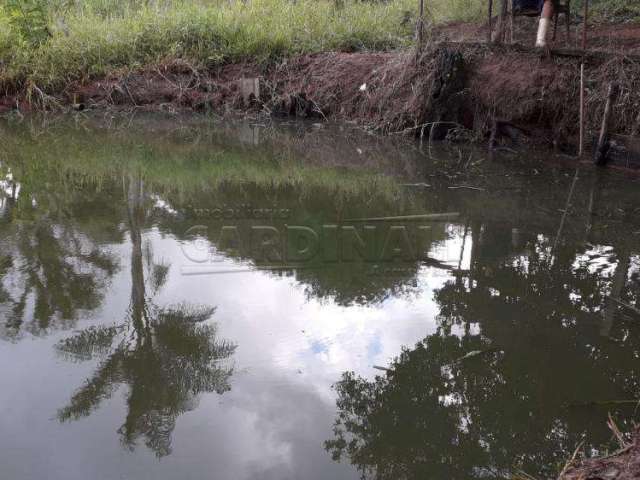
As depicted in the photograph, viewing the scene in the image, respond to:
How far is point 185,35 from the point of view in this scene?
1223 centimetres

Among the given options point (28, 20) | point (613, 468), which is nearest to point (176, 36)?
point (28, 20)

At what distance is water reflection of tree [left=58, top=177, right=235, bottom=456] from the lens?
2.33 meters

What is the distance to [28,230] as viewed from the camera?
4.38m

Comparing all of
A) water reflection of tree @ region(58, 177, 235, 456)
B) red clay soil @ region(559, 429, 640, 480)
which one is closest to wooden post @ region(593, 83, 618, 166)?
water reflection of tree @ region(58, 177, 235, 456)

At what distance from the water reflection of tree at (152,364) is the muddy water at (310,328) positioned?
0.01 meters

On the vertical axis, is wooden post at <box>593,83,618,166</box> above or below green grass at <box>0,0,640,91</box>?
below

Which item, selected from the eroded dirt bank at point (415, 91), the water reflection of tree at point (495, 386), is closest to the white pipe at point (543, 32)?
the eroded dirt bank at point (415, 91)

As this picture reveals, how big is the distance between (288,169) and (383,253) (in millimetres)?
2899

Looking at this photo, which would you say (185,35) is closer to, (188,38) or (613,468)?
(188,38)

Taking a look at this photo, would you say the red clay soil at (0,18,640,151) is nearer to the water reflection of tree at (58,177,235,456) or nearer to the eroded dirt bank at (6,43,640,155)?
the eroded dirt bank at (6,43,640,155)

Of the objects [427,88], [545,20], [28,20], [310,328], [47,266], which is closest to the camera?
[310,328]

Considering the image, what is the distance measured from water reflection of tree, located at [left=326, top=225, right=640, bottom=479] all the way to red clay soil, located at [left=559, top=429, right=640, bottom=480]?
218 millimetres

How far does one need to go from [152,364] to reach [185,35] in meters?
10.8

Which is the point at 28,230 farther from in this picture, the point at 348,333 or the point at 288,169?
the point at 288,169
